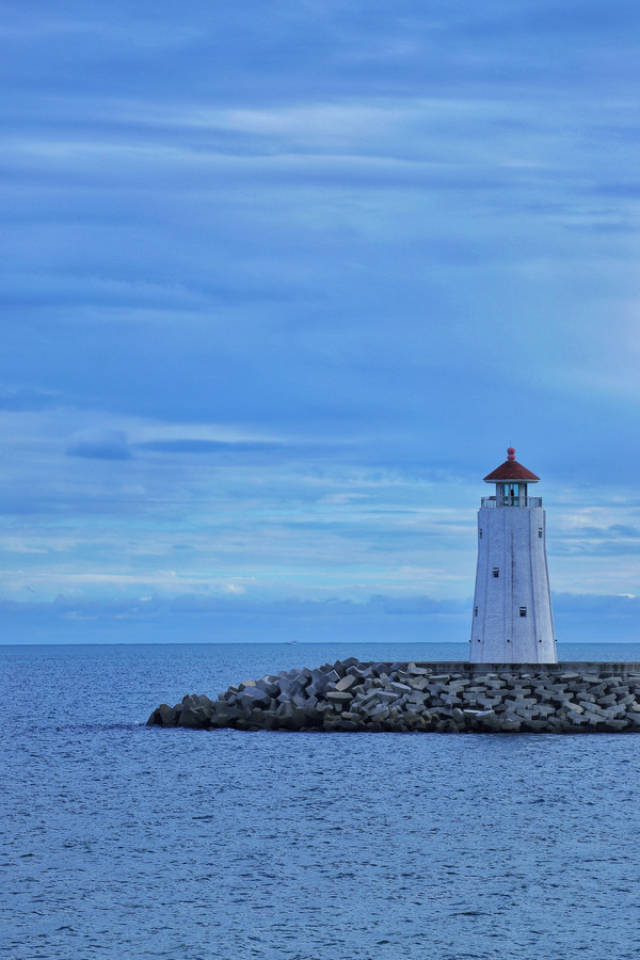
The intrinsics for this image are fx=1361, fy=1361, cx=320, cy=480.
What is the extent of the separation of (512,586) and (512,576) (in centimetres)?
33

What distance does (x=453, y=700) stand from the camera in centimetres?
4288

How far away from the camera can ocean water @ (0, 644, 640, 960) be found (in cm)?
2022

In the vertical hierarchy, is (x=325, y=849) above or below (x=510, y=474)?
below

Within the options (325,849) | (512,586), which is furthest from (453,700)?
(325,849)

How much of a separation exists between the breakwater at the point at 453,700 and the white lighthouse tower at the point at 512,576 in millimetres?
659

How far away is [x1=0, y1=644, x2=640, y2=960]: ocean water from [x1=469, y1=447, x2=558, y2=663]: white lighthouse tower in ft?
10.8

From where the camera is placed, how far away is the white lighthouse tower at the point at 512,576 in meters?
43.3

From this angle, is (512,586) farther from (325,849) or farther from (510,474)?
(325,849)

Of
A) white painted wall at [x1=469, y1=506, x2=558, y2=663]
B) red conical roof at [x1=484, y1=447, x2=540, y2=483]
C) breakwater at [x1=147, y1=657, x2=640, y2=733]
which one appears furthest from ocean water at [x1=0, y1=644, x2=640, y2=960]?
red conical roof at [x1=484, y1=447, x2=540, y2=483]

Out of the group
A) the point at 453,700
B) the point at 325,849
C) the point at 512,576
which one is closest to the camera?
the point at 325,849

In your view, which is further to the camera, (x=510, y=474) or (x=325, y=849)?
(x=510, y=474)

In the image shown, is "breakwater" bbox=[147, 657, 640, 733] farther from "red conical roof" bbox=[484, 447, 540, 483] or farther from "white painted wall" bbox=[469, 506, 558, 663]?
"red conical roof" bbox=[484, 447, 540, 483]

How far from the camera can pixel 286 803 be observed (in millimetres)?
31969

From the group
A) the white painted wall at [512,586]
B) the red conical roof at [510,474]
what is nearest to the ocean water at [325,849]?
the white painted wall at [512,586]
